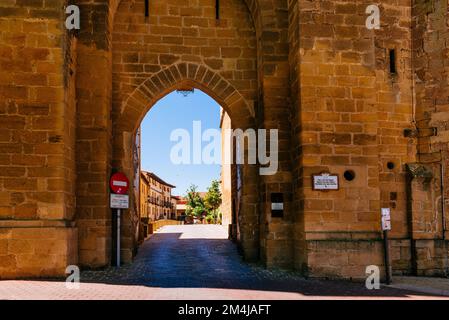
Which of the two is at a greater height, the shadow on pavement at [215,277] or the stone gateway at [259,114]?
the stone gateway at [259,114]

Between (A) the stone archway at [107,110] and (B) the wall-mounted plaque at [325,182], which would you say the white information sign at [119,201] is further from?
(B) the wall-mounted plaque at [325,182]

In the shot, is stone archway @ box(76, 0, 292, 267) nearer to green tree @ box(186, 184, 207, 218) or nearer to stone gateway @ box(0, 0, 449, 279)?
stone gateway @ box(0, 0, 449, 279)

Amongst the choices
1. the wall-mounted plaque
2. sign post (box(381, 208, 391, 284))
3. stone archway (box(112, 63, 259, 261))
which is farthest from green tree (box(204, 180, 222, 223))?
sign post (box(381, 208, 391, 284))

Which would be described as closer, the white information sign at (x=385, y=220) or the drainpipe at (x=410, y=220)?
the white information sign at (x=385, y=220)

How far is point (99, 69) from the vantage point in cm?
1023

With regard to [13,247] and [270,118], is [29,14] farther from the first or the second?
[270,118]

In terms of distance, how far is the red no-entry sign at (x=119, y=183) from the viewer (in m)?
10.4

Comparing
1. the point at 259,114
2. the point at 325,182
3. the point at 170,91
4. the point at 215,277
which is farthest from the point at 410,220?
the point at 170,91

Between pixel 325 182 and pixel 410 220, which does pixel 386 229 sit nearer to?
pixel 325 182

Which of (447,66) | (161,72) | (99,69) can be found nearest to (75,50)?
(99,69)

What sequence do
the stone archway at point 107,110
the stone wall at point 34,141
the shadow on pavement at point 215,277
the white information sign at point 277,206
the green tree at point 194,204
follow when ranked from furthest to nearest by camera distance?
the green tree at point 194,204
the white information sign at point 277,206
the stone archway at point 107,110
the stone wall at point 34,141
the shadow on pavement at point 215,277

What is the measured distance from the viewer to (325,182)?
952 centimetres

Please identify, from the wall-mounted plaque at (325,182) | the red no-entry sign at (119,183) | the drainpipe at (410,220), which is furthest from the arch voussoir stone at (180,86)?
the drainpipe at (410,220)

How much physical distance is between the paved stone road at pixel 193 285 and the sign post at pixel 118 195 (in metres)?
1.04
